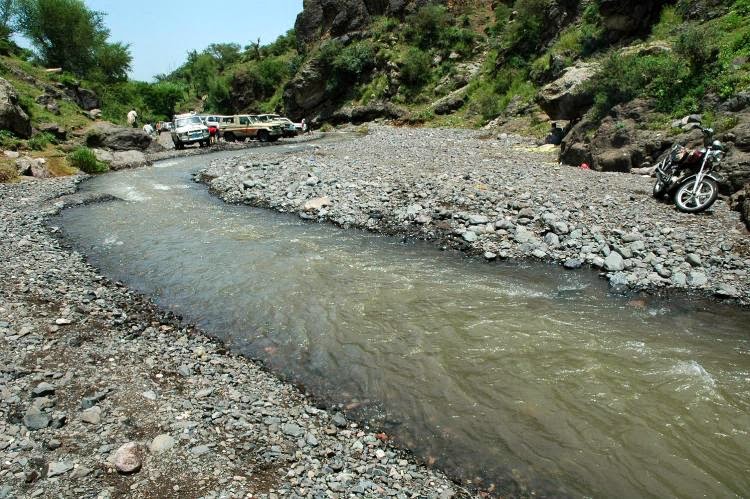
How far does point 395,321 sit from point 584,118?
49.3ft

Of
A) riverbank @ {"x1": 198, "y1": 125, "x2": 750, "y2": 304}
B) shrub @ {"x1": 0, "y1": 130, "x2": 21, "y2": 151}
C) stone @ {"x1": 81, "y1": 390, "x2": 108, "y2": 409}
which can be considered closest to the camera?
stone @ {"x1": 81, "y1": 390, "x2": 108, "y2": 409}

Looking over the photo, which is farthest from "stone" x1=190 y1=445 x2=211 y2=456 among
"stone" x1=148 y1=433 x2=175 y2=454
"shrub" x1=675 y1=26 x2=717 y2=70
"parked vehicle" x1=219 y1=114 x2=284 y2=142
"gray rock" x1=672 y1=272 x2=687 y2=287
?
"parked vehicle" x1=219 y1=114 x2=284 y2=142

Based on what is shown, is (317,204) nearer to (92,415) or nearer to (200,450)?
(92,415)

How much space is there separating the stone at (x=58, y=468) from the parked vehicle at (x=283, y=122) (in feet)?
109

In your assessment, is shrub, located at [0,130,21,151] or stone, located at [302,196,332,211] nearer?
stone, located at [302,196,332,211]

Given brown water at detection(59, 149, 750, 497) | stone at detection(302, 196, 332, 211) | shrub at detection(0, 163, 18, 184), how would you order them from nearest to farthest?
1. brown water at detection(59, 149, 750, 497)
2. stone at detection(302, 196, 332, 211)
3. shrub at detection(0, 163, 18, 184)

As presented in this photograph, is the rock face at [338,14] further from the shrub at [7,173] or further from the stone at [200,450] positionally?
the stone at [200,450]

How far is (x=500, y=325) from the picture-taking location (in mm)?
6562

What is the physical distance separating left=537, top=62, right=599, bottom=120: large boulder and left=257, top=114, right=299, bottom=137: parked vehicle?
2033cm

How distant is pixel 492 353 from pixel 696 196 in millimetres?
7541

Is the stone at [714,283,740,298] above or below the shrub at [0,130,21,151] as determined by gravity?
below

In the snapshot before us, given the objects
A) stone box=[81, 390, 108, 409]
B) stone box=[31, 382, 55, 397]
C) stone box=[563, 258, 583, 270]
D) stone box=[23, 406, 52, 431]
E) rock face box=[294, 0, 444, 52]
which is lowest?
stone box=[81, 390, 108, 409]

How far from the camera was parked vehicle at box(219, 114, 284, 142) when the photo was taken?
33.6 m

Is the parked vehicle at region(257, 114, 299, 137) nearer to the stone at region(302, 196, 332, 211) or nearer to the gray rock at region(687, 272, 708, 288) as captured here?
the stone at region(302, 196, 332, 211)
